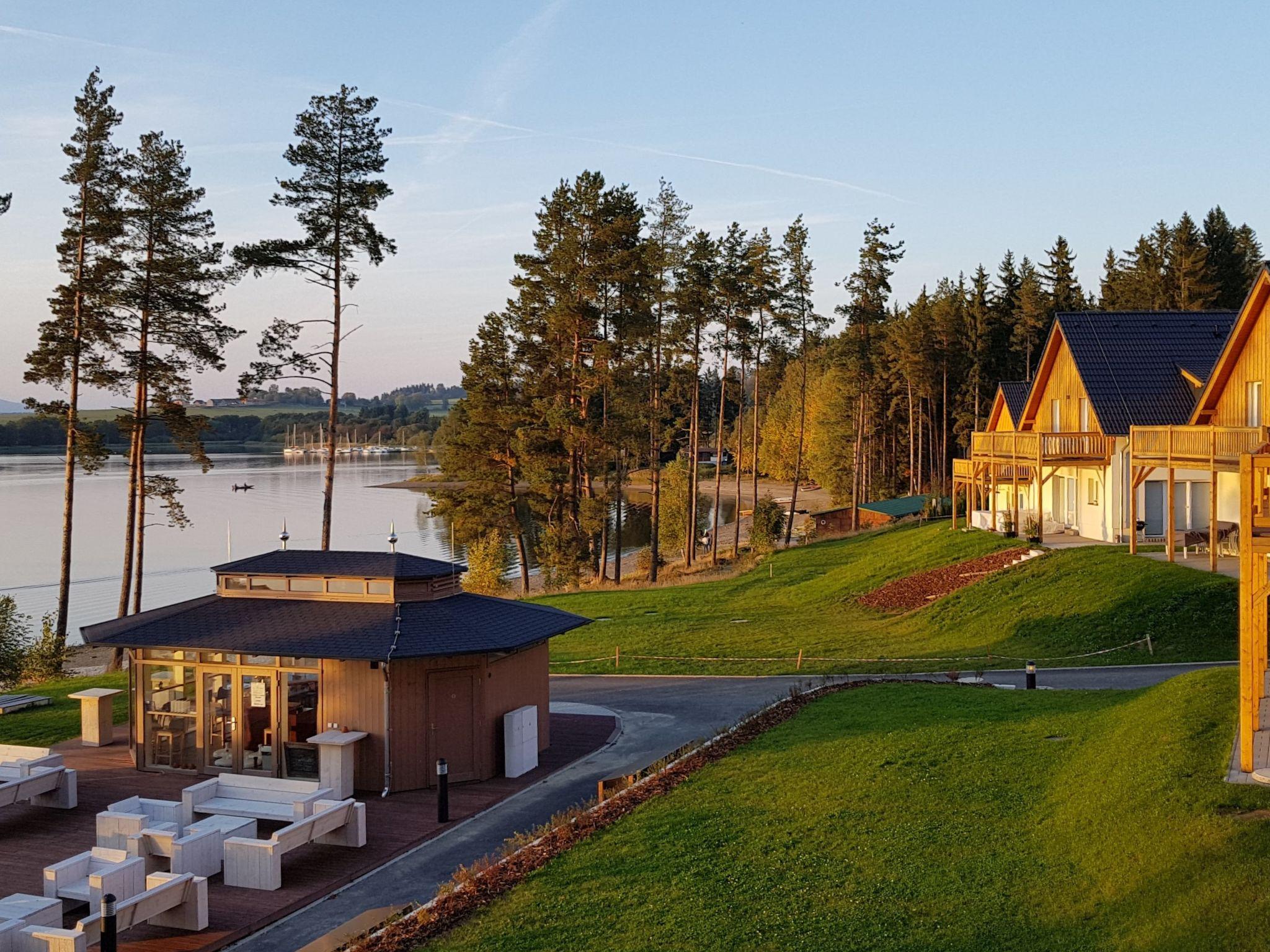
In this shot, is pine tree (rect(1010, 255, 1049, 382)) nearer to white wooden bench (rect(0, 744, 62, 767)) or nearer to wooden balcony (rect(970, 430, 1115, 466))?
wooden balcony (rect(970, 430, 1115, 466))

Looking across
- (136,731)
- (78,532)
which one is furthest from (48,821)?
(78,532)

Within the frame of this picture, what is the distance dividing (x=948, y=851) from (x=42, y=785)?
11.9m

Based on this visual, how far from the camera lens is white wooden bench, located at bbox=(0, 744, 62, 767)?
14.9 m

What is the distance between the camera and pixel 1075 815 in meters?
10.7

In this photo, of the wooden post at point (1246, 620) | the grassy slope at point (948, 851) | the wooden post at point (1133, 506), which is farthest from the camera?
the wooden post at point (1133, 506)

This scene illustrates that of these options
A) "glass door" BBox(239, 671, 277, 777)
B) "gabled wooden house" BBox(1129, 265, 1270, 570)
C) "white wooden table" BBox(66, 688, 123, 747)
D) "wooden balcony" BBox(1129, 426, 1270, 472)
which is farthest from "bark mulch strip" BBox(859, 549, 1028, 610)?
"white wooden table" BBox(66, 688, 123, 747)

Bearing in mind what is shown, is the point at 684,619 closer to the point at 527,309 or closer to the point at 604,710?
the point at 604,710

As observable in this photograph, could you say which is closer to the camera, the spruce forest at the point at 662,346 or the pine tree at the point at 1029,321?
the spruce forest at the point at 662,346

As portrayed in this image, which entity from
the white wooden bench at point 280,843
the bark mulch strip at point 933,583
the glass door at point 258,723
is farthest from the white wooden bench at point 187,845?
the bark mulch strip at point 933,583

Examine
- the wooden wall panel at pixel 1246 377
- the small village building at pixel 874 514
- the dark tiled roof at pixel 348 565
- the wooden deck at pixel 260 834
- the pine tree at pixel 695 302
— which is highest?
the pine tree at pixel 695 302

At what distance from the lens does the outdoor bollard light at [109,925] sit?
9320 millimetres

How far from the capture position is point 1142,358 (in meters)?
33.3

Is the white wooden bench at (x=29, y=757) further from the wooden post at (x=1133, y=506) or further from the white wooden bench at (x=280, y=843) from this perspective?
the wooden post at (x=1133, y=506)

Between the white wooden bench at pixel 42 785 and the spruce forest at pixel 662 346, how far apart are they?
1104 inches
